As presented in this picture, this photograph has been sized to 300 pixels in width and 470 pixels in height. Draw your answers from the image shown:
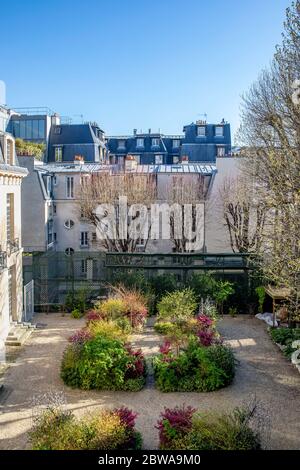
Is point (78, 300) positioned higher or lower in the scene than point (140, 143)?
lower

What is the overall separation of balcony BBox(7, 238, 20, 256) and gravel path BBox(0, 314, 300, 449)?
3477 mm

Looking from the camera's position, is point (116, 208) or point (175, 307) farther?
point (116, 208)

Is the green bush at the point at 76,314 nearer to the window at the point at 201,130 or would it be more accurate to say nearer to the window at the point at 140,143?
the window at the point at 201,130

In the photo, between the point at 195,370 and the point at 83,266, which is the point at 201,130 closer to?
the point at 83,266

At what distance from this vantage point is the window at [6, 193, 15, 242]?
62.0 feet

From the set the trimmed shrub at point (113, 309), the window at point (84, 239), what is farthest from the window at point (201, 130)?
the trimmed shrub at point (113, 309)

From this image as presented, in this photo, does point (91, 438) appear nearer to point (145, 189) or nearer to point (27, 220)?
point (145, 189)

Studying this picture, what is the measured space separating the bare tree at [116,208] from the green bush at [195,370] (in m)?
13.3

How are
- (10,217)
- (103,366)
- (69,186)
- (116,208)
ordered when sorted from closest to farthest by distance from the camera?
1. (103,366)
2. (10,217)
3. (116,208)
4. (69,186)

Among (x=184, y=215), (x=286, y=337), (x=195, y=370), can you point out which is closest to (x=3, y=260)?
(x=195, y=370)

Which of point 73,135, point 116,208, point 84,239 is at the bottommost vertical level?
point 84,239

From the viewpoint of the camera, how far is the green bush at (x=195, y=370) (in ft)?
41.5

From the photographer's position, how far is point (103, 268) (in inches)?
901

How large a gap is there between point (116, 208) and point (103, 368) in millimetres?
14478
